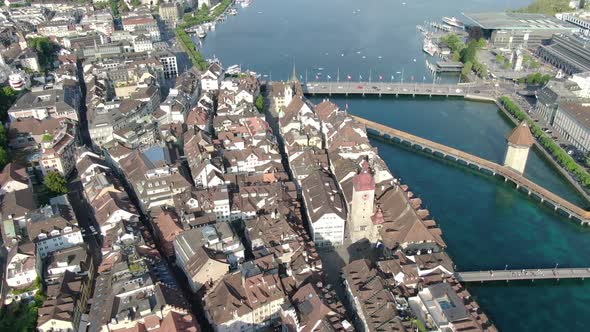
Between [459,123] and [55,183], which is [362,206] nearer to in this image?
[55,183]

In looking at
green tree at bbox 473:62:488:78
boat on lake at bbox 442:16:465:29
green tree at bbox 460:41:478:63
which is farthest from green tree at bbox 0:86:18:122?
boat on lake at bbox 442:16:465:29

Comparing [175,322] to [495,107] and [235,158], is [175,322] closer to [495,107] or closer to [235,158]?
[235,158]

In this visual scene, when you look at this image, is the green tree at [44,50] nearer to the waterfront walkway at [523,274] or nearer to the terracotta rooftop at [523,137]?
the terracotta rooftop at [523,137]

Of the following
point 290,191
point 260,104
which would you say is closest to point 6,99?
point 260,104

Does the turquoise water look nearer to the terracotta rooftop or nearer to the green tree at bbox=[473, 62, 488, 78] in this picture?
the terracotta rooftop

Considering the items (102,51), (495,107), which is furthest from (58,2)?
(495,107)

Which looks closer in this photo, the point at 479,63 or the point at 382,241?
the point at 382,241

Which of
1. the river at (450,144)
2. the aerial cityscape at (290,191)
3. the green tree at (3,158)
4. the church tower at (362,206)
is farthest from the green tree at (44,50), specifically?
the church tower at (362,206)
